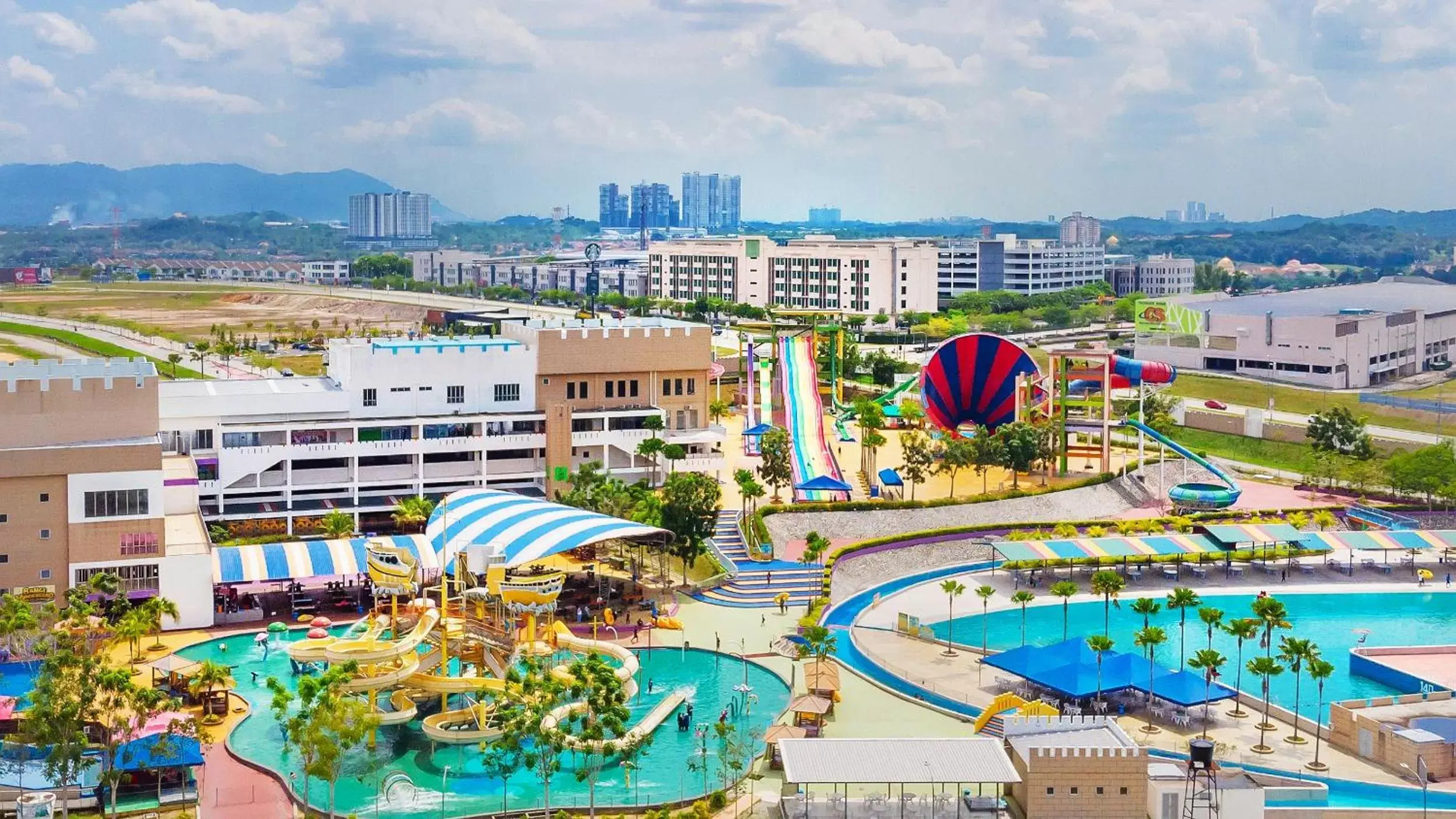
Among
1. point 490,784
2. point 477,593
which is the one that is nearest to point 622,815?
point 490,784

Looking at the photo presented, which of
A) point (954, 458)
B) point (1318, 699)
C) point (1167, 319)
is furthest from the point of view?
point (1167, 319)

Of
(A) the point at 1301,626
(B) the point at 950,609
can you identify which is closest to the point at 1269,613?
(A) the point at 1301,626

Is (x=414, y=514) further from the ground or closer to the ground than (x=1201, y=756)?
further from the ground

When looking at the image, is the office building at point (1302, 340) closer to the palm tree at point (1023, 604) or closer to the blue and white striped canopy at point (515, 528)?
the palm tree at point (1023, 604)

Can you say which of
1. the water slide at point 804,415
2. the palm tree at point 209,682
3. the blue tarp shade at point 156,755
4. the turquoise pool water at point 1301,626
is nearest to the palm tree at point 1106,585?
the turquoise pool water at point 1301,626

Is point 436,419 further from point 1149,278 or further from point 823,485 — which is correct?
point 1149,278

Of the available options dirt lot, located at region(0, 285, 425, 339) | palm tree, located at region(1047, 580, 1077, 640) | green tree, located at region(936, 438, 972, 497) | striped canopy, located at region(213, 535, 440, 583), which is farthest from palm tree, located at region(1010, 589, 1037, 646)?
dirt lot, located at region(0, 285, 425, 339)

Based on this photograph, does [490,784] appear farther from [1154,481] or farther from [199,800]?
[1154,481]

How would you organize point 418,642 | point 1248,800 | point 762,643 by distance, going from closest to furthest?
point 1248,800 → point 418,642 → point 762,643
